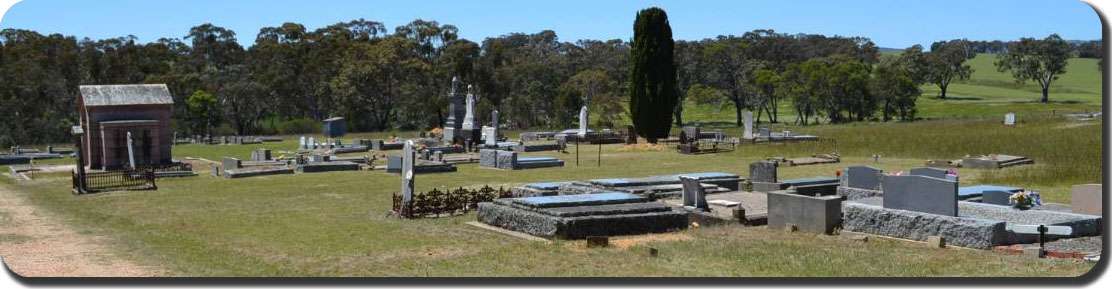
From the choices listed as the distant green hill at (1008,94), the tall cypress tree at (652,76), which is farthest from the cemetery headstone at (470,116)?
the distant green hill at (1008,94)

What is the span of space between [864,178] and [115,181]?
62.8ft

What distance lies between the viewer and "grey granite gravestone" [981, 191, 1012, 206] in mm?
17266

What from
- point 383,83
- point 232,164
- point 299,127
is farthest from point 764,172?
point 383,83

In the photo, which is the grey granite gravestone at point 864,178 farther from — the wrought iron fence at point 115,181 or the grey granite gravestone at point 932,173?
the wrought iron fence at point 115,181

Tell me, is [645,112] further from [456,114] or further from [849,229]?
[849,229]

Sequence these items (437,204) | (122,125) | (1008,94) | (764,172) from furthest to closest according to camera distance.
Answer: (1008,94) < (122,125) < (764,172) < (437,204)

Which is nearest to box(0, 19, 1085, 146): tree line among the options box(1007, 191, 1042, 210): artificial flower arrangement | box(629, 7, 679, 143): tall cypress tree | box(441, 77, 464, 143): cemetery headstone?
box(629, 7, 679, 143): tall cypress tree

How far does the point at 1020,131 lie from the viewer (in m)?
39.5

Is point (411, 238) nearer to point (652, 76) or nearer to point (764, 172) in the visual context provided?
point (764, 172)

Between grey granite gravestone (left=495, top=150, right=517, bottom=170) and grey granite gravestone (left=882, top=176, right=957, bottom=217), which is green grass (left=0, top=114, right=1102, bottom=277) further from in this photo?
grey granite gravestone (left=882, top=176, right=957, bottom=217)

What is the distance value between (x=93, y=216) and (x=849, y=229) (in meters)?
14.0

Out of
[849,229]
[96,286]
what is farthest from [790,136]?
[96,286]

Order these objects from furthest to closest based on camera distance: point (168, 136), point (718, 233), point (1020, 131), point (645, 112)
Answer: point (645, 112), point (1020, 131), point (168, 136), point (718, 233)

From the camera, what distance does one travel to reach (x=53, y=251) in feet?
47.1
